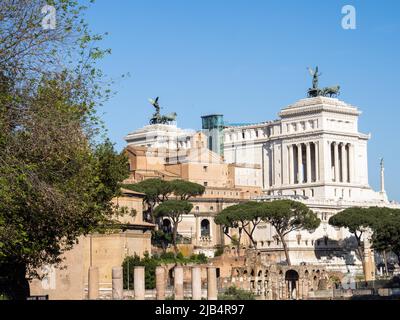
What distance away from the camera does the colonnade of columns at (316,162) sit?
109 meters

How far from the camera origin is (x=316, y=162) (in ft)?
358

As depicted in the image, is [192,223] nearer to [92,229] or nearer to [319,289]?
[319,289]

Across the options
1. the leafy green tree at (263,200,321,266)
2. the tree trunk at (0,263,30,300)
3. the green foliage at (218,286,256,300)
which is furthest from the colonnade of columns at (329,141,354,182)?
the tree trunk at (0,263,30,300)

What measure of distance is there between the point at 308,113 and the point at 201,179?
53.8 ft

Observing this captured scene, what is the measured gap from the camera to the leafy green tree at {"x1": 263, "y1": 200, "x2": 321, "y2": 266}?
3381 inches

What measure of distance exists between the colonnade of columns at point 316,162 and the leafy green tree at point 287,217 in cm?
2010

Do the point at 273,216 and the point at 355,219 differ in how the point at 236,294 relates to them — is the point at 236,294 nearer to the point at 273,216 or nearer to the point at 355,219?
the point at 273,216

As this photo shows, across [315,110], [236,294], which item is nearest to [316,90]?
[315,110]

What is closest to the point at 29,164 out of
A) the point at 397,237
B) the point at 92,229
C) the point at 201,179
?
the point at 92,229

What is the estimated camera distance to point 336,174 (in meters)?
109

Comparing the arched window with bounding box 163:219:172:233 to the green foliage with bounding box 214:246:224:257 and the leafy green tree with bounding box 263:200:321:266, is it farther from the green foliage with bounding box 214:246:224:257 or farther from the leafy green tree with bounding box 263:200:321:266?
the leafy green tree with bounding box 263:200:321:266

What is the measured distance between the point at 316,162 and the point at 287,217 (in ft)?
78.2

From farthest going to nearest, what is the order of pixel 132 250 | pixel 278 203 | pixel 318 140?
pixel 318 140
pixel 278 203
pixel 132 250

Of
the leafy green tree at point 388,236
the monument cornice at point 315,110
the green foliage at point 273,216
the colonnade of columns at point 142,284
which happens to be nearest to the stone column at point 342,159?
the monument cornice at point 315,110
